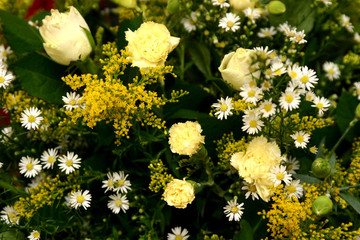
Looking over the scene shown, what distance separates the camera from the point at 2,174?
74cm

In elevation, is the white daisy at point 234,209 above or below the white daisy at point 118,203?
above

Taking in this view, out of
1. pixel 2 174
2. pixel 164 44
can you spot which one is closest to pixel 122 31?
pixel 164 44

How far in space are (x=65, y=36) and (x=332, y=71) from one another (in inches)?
21.2

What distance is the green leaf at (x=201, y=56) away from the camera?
848mm

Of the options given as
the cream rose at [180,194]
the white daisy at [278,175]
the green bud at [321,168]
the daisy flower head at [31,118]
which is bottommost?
the daisy flower head at [31,118]

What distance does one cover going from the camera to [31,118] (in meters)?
0.70

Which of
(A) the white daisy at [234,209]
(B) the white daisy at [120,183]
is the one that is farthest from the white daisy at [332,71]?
(B) the white daisy at [120,183]

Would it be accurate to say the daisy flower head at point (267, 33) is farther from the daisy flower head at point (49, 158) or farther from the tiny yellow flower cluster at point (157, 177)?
the daisy flower head at point (49, 158)

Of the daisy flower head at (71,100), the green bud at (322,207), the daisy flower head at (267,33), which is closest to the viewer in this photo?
the green bud at (322,207)

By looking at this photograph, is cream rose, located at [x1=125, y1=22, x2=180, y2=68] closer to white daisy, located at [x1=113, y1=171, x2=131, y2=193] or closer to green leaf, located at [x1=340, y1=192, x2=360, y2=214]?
white daisy, located at [x1=113, y1=171, x2=131, y2=193]

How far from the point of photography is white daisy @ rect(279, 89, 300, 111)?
0.59 metres

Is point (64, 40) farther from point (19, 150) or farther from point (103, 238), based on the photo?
point (103, 238)

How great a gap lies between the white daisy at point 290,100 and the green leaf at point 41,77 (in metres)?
0.39

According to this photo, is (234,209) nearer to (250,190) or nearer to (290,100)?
(250,190)
